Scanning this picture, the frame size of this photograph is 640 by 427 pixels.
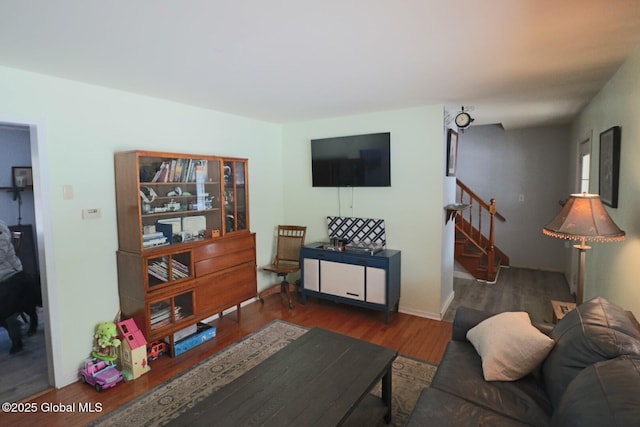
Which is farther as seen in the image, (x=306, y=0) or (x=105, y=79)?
(x=105, y=79)

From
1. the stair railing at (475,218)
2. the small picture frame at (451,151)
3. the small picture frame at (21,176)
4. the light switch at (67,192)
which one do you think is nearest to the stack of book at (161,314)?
the light switch at (67,192)

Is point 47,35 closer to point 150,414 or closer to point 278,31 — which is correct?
point 278,31

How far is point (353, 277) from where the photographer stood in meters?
3.84

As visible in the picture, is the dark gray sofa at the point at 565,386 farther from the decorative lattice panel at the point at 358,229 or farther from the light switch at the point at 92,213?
the light switch at the point at 92,213

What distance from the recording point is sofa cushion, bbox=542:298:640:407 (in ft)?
4.80

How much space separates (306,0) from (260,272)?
3518mm

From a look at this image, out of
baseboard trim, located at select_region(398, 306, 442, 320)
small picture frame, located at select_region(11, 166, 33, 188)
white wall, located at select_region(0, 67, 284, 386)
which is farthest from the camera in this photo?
small picture frame, located at select_region(11, 166, 33, 188)

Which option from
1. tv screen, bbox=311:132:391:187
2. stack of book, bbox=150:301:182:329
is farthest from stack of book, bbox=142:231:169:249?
tv screen, bbox=311:132:391:187

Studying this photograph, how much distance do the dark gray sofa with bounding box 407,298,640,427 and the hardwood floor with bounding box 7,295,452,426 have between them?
1.15m

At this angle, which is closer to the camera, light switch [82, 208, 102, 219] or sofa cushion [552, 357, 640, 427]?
sofa cushion [552, 357, 640, 427]

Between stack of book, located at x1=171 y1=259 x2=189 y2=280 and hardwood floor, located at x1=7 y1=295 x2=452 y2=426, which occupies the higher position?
stack of book, located at x1=171 y1=259 x2=189 y2=280

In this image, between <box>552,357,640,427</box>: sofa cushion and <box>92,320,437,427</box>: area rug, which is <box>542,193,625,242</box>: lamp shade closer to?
<box>552,357,640,427</box>: sofa cushion

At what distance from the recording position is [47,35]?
70.4 inches

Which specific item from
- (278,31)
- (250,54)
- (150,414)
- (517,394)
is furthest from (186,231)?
(517,394)
